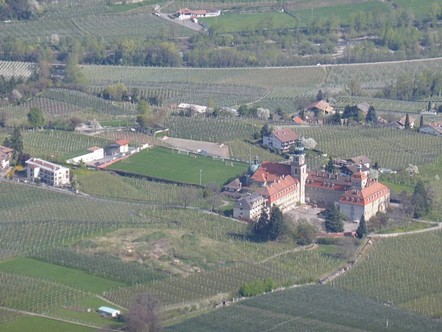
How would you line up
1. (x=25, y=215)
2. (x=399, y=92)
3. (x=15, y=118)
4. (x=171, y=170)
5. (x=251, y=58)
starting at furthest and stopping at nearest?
(x=251, y=58) → (x=399, y=92) → (x=15, y=118) → (x=171, y=170) → (x=25, y=215)

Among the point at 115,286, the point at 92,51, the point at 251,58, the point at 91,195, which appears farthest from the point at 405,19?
the point at 115,286

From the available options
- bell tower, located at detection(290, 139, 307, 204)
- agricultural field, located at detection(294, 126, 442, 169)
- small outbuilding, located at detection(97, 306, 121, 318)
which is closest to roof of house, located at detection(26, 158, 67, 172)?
bell tower, located at detection(290, 139, 307, 204)

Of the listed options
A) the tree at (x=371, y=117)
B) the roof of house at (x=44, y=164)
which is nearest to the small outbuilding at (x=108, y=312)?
the roof of house at (x=44, y=164)

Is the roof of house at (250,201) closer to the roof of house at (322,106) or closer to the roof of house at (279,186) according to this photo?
the roof of house at (279,186)

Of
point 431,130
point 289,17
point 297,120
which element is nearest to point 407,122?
point 431,130

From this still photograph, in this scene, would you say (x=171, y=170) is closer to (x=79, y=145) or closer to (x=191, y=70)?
(x=79, y=145)
